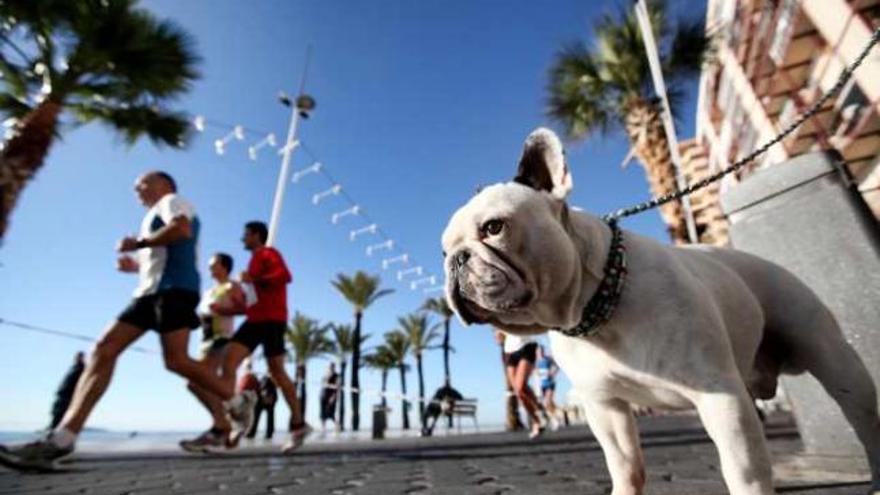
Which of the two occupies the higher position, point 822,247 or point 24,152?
point 24,152

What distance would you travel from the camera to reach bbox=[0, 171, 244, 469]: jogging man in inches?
159

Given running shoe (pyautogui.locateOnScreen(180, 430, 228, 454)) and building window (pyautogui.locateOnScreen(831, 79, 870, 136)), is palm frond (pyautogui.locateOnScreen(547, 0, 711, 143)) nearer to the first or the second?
building window (pyautogui.locateOnScreen(831, 79, 870, 136))

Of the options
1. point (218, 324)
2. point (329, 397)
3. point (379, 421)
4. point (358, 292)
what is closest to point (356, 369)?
point (358, 292)

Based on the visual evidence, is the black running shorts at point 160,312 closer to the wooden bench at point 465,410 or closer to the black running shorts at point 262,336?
the black running shorts at point 262,336

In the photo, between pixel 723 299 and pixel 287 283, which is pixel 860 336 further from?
pixel 287 283

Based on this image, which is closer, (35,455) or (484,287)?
(484,287)

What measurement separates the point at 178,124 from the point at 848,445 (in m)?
13.2

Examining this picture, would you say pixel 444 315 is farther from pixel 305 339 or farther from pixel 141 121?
pixel 141 121

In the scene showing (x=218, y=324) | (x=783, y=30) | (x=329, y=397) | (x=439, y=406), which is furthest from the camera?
(x=329, y=397)

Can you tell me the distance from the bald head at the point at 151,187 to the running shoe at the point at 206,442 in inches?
98.1

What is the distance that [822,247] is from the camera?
2871 mm

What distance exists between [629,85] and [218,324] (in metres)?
12.4

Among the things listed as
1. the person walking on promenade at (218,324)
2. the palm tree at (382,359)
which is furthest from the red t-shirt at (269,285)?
the palm tree at (382,359)

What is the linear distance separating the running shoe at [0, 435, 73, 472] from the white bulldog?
4.07 meters
